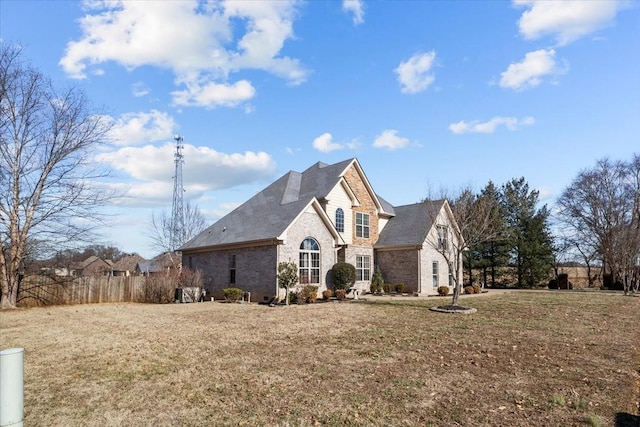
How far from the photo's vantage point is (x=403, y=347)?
378 inches

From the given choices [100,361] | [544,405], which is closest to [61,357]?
[100,361]

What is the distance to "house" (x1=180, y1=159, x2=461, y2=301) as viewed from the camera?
2230 cm

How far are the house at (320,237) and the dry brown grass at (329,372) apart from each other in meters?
8.54

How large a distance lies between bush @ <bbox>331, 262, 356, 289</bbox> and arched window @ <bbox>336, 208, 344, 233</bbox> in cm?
292

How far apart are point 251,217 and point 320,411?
20.6 m

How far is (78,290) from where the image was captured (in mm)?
22422

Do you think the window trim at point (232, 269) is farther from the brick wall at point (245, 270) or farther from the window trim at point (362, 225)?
the window trim at point (362, 225)

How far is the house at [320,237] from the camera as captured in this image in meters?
22.3

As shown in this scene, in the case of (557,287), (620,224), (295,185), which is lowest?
(557,287)

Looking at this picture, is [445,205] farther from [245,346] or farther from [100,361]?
[100,361]

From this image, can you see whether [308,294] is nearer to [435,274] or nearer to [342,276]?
[342,276]

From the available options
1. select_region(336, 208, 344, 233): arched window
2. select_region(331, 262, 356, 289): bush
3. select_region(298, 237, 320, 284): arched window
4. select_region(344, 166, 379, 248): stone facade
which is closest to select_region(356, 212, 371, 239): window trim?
select_region(344, 166, 379, 248): stone facade

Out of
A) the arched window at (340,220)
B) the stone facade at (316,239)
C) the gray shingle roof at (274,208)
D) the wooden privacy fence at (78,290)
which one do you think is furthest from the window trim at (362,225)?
the wooden privacy fence at (78,290)

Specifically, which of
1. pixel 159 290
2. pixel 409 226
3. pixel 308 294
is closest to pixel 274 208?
pixel 308 294
